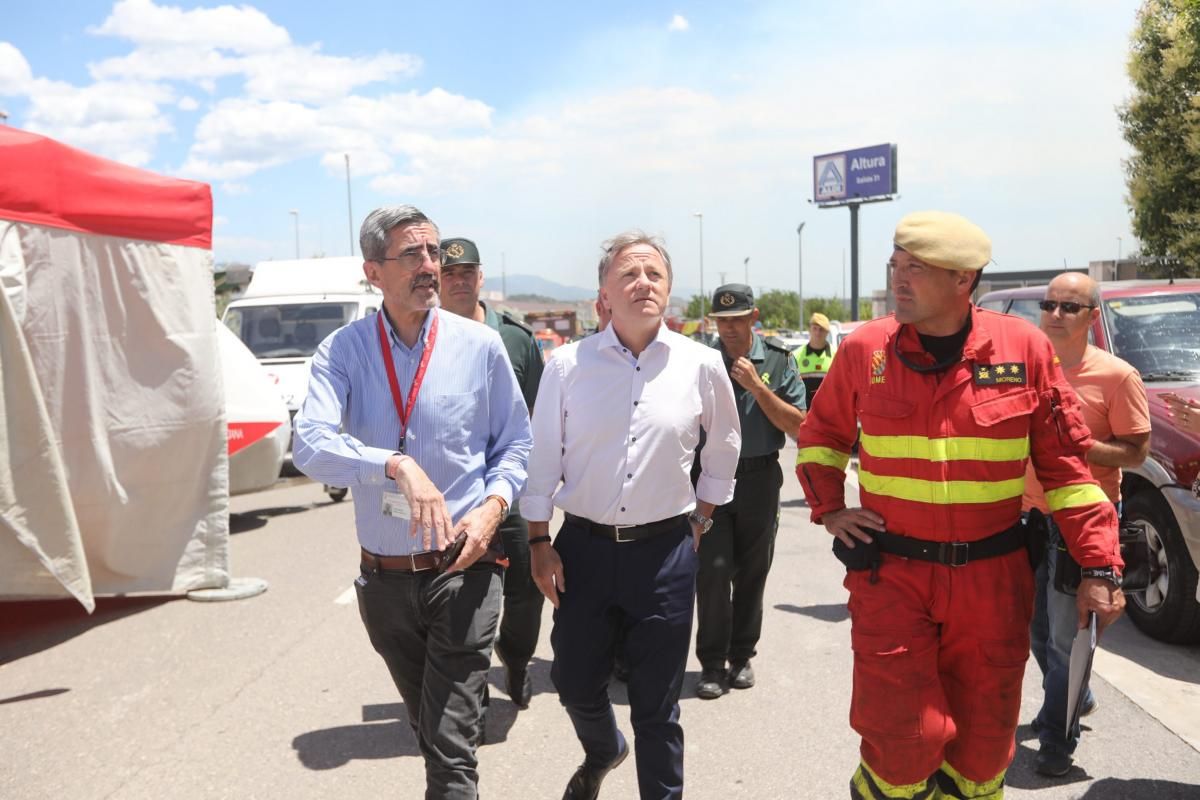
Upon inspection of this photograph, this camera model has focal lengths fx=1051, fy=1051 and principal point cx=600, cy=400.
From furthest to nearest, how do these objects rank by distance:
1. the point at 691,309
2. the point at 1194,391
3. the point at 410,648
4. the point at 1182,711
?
the point at 691,309 < the point at 1194,391 < the point at 1182,711 < the point at 410,648

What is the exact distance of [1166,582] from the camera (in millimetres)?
5762

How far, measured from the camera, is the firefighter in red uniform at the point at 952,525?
117 inches

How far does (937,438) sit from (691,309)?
123029mm

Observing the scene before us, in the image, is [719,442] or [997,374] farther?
[719,442]

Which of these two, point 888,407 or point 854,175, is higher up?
point 854,175

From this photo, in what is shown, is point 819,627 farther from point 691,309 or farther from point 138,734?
point 691,309

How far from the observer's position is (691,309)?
125125mm

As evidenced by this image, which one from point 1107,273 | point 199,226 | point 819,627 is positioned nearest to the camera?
point 819,627

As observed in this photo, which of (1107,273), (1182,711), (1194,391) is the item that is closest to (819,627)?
(1182,711)

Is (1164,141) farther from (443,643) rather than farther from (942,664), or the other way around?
(443,643)

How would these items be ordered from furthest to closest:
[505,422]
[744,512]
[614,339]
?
[744,512], [614,339], [505,422]

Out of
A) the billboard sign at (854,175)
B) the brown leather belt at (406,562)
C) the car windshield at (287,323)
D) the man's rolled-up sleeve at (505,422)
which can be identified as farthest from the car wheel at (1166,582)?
the billboard sign at (854,175)

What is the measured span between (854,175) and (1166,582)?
64803 millimetres

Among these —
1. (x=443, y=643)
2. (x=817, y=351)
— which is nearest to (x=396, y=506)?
(x=443, y=643)
